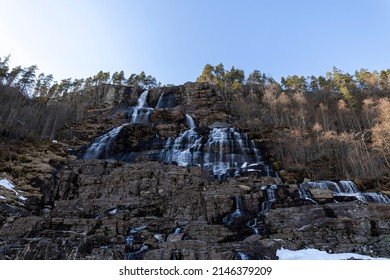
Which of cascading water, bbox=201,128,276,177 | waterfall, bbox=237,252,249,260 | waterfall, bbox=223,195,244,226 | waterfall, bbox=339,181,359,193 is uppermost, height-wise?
cascading water, bbox=201,128,276,177

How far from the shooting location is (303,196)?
21.5 m

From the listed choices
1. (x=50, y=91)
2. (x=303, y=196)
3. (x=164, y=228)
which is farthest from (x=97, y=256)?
(x=50, y=91)

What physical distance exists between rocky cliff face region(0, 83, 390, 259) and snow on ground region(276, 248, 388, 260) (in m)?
0.47

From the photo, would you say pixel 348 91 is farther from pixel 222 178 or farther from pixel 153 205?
pixel 153 205

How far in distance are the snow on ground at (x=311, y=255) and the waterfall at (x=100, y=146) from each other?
30553 mm

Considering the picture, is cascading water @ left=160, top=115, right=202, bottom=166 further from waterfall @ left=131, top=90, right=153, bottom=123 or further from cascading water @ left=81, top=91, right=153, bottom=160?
waterfall @ left=131, top=90, right=153, bottom=123

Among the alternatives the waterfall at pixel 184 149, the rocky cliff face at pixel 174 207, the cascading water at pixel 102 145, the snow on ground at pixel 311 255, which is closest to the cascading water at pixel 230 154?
the rocky cliff face at pixel 174 207

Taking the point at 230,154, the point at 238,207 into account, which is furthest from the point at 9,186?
the point at 230,154

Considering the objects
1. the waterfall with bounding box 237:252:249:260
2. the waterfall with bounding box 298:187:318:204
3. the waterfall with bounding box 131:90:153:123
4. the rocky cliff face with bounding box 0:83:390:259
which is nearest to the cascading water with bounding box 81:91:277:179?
the rocky cliff face with bounding box 0:83:390:259

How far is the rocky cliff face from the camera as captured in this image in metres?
13.8

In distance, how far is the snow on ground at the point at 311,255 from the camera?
504 inches

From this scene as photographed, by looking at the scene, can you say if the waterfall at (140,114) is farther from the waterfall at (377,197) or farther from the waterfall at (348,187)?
the waterfall at (377,197)

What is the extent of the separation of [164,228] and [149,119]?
35985mm
